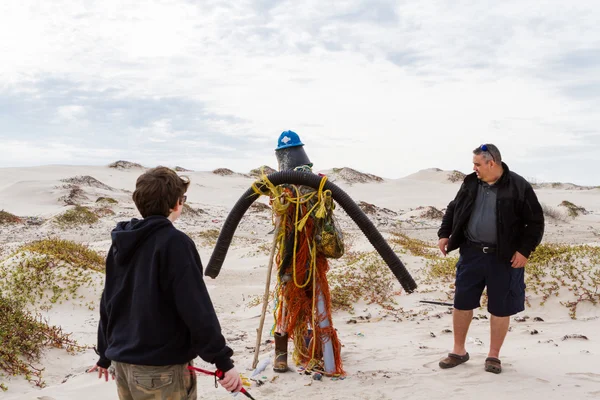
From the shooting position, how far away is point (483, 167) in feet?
14.5

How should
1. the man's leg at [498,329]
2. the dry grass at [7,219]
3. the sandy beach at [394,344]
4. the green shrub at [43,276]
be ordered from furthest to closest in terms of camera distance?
the dry grass at [7,219] → the green shrub at [43,276] → the man's leg at [498,329] → the sandy beach at [394,344]

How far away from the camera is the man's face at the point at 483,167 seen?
441 cm

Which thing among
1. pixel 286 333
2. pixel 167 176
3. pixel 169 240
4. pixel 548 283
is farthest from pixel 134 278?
pixel 548 283

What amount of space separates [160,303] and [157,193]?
0.51 m

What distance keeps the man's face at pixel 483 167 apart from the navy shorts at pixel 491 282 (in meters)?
0.66

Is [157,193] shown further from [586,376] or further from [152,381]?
[586,376]

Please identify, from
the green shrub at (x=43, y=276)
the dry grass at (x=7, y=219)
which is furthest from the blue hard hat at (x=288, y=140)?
the dry grass at (x=7, y=219)

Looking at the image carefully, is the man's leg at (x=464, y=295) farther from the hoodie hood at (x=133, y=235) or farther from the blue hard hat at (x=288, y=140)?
the hoodie hood at (x=133, y=235)

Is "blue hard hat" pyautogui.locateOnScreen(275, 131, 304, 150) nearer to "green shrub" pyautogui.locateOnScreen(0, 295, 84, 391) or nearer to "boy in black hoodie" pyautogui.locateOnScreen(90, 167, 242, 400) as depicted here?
"boy in black hoodie" pyautogui.locateOnScreen(90, 167, 242, 400)

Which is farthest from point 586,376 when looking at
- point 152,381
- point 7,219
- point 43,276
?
point 7,219

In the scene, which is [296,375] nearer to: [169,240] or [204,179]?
[169,240]

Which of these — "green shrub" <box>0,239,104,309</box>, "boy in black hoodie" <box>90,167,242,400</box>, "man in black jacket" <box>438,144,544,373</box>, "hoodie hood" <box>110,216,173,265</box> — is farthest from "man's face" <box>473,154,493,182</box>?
"green shrub" <box>0,239,104,309</box>

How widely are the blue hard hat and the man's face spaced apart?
1.60 m

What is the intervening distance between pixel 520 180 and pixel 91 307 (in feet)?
19.3
